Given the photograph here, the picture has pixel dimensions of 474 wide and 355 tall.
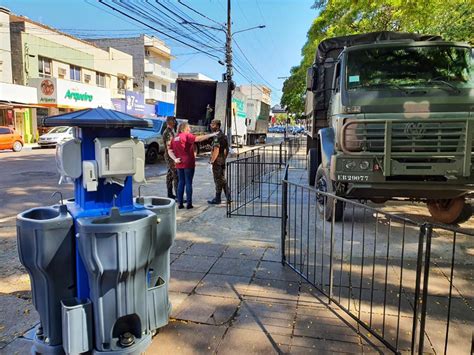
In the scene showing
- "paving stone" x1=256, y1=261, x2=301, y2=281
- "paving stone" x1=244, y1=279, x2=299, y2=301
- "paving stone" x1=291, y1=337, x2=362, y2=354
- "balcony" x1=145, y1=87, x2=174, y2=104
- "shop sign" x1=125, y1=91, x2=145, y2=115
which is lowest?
"paving stone" x1=291, y1=337, x2=362, y2=354

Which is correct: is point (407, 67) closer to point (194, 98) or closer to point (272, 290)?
point (272, 290)

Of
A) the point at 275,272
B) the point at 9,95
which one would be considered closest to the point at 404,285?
the point at 275,272

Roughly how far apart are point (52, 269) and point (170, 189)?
19.7 feet

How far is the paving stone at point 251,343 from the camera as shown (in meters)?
3.10

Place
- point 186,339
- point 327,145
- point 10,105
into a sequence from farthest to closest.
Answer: point 10,105
point 327,145
point 186,339

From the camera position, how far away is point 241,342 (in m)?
3.22

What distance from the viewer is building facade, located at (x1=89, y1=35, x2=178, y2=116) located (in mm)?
49031

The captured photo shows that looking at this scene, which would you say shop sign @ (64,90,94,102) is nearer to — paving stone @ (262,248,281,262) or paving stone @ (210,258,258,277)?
paving stone @ (262,248,281,262)

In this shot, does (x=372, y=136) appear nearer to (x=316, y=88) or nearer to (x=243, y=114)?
(x=316, y=88)

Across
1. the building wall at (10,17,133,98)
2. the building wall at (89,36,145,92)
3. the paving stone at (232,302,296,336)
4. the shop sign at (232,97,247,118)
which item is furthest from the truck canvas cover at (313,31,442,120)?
the building wall at (89,36,145,92)

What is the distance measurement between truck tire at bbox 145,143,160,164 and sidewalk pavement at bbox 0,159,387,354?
12019 millimetres

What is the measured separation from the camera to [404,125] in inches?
212

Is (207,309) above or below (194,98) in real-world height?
below

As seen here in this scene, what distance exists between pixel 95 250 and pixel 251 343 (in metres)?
1.44
